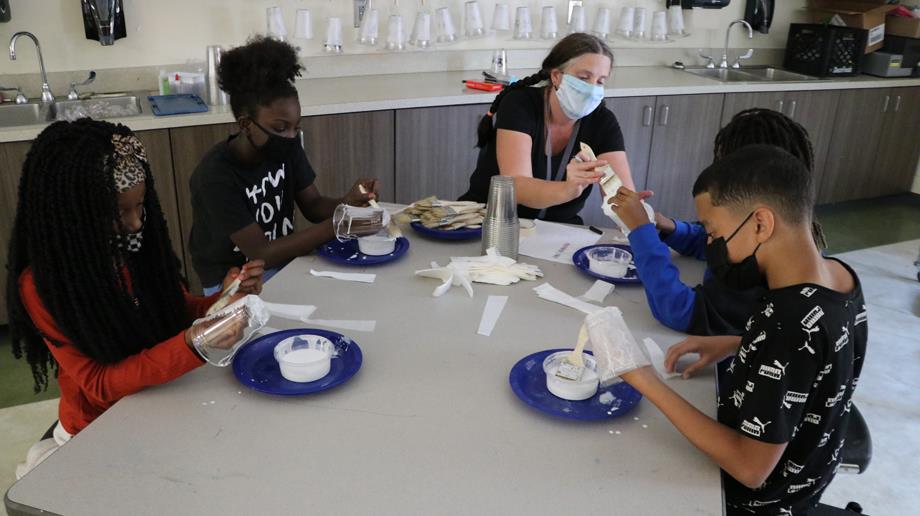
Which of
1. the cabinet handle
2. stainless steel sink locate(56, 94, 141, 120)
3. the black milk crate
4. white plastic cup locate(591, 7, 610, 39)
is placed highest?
white plastic cup locate(591, 7, 610, 39)

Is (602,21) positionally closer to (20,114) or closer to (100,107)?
(100,107)

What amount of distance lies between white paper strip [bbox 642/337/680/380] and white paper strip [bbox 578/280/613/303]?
0.19 m

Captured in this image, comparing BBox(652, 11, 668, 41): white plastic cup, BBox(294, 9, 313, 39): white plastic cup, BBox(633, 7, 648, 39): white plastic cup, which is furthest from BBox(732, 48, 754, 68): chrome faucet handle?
BBox(294, 9, 313, 39): white plastic cup

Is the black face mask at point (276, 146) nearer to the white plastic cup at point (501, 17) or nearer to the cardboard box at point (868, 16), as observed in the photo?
the white plastic cup at point (501, 17)

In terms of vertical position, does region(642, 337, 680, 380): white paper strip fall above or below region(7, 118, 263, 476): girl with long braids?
below

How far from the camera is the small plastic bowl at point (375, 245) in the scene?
1.82 metres

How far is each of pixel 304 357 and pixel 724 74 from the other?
407cm

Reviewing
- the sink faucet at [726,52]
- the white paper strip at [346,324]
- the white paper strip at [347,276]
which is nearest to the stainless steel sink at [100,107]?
the white paper strip at [347,276]

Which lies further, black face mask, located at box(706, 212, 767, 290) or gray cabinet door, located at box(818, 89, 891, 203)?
gray cabinet door, located at box(818, 89, 891, 203)

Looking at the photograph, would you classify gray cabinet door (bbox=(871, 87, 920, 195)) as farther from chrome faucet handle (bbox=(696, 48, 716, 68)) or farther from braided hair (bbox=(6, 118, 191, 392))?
braided hair (bbox=(6, 118, 191, 392))

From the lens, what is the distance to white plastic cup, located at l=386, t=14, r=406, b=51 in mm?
3781

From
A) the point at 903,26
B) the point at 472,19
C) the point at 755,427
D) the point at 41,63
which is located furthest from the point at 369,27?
the point at 903,26

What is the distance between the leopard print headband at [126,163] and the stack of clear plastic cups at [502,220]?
0.78m

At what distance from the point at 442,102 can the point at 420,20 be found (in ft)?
2.03
